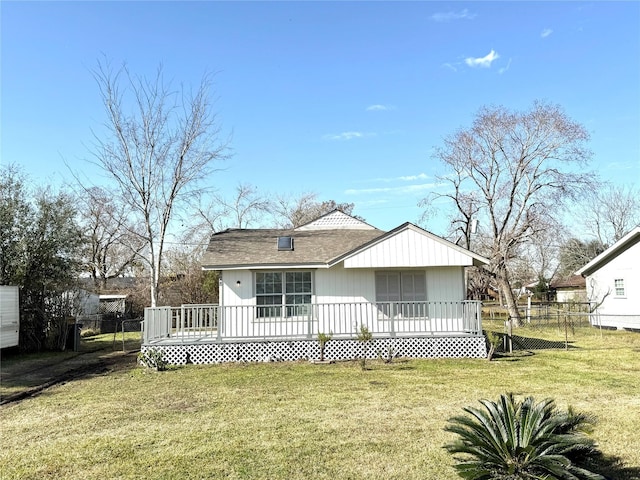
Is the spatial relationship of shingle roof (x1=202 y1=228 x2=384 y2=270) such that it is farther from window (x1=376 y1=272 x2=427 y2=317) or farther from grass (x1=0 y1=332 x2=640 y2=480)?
grass (x1=0 y1=332 x2=640 y2=480)

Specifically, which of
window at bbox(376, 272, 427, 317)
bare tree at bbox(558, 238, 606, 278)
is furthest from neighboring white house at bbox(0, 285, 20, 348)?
bare tree at bbox(558, 238, 606, 278)

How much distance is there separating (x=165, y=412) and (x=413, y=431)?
152 inches

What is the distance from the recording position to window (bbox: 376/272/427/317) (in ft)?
44.7

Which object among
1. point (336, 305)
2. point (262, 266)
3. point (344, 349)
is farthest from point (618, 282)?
point (262, 266)

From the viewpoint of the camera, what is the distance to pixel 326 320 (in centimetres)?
1339

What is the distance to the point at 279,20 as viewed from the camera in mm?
12336

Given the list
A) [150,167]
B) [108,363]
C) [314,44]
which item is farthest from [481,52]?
[108,363]

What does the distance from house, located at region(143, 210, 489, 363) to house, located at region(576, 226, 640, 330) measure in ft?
33.7

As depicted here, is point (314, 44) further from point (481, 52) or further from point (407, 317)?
point (407, 317)

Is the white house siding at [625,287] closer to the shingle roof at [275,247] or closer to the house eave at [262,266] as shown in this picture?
the shingle roof at [275,247]

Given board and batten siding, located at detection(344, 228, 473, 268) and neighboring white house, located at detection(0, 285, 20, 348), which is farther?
neighboring white house, located at detection(0, 285, 20, 348)

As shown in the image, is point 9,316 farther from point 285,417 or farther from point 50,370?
point 285,417

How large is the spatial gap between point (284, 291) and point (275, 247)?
1773mm

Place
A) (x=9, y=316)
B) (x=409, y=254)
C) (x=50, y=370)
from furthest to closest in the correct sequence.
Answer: (x=9, y=316) → (x=409, y=254) → (x=50, y=370)
